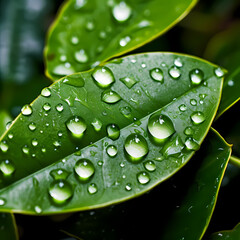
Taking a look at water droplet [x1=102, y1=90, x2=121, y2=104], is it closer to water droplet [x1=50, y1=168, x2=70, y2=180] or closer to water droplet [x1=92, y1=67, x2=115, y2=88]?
water droplet [x1=92, y1=67, x2=115, y2=88]

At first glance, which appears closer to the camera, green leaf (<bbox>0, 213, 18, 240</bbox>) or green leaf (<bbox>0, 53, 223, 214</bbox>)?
green leaf (<bbox>0, 53, 223, 214</bbox>)

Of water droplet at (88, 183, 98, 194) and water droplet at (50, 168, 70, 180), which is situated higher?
water droplet at (50, 168, 70, 180)

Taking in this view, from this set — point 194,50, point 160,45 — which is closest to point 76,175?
point 160,45

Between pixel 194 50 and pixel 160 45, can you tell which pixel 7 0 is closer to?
pixel 160 45

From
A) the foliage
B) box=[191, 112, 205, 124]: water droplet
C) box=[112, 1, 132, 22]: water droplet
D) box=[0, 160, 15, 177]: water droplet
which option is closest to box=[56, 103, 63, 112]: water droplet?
the foliage

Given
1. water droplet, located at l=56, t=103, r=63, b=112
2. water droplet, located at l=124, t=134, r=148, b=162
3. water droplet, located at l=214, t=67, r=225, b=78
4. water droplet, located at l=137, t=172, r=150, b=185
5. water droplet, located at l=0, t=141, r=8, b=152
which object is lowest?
water droplet, located at l=137, t=172, r=150, b=185

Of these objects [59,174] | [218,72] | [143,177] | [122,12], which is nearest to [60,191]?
[59,174]

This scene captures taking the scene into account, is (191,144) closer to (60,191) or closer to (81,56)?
(60,191)

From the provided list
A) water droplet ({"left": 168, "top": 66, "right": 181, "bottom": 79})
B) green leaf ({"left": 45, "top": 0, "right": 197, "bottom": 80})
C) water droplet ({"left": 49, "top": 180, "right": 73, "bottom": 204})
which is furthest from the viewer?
green leaf ({"left": 45, "top": 0, "right": 197, "bottom": 80})
